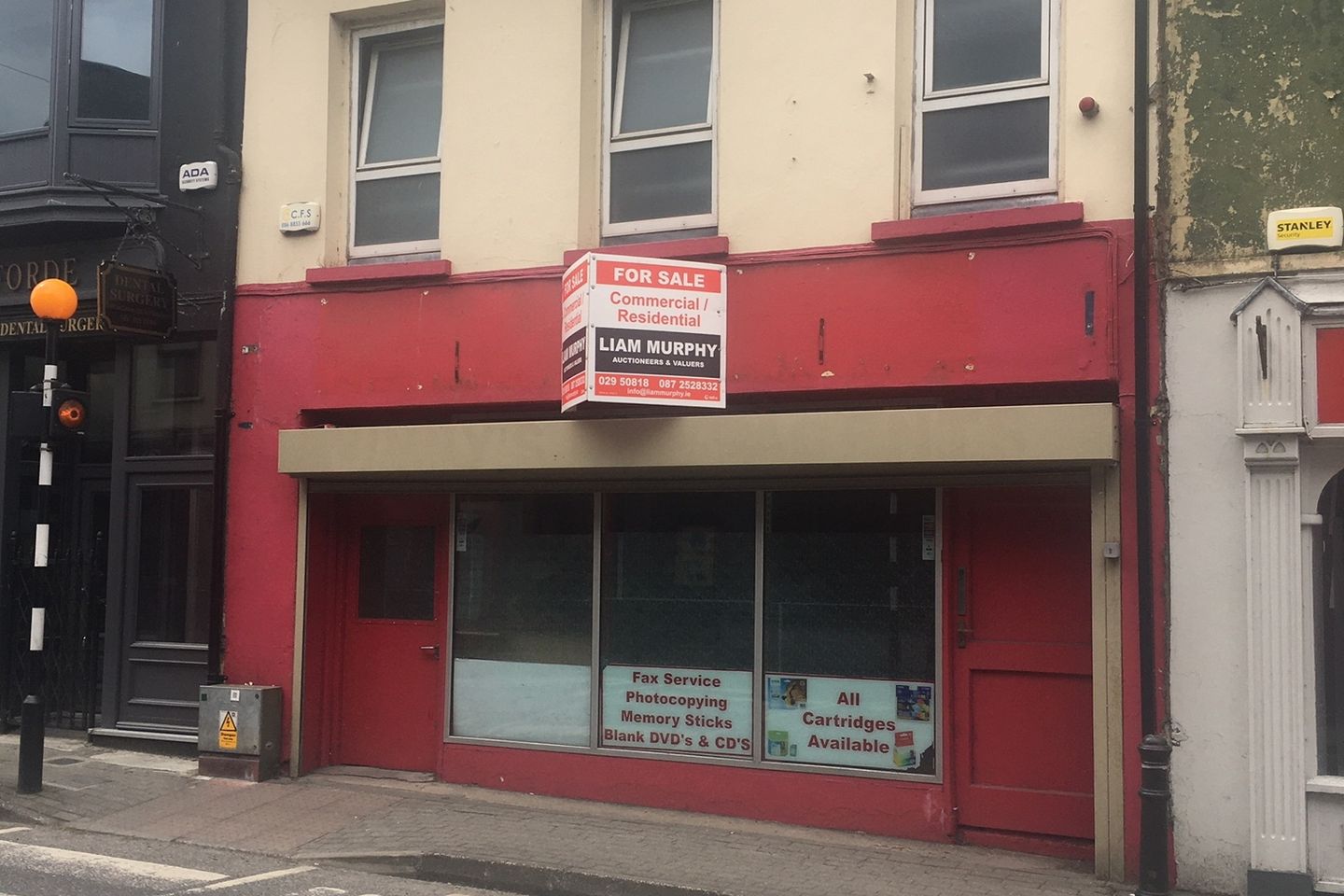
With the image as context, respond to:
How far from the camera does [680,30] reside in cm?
960

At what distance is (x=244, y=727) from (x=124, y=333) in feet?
11.2

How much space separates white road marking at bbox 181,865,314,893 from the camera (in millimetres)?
7160

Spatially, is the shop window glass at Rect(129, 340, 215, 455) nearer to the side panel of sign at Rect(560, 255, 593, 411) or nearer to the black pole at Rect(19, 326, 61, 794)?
the black pole at Rect(19, 326, 61, 794)

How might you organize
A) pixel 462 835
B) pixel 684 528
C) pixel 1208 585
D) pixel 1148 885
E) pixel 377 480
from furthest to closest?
pixel 377 480
pixel 684 528
pixel 462 835
pixel 1208 585
pixel 1148 885

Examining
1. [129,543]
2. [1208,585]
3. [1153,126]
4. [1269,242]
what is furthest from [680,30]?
[129,543]

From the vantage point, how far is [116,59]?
36.9 feet

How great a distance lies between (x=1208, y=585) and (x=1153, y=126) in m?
2.77

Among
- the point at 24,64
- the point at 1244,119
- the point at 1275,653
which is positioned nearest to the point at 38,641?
the point at 24,64

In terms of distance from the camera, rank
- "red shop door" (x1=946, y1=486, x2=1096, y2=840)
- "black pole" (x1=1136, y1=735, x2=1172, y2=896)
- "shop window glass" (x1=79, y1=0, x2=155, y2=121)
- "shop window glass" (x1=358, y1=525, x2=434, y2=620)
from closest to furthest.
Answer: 1. "black pole" (x1=1136, y1=735, x2=1172, y2=896)
2. "red shop door" (x1=946, y1=486, x2=1096, y2=840)
3. "shop window glass" (x1=358, y1=525, x2=434, y2=620)
4. "shop window glass" (x1=79, y1=0, x2=155, y2=121)

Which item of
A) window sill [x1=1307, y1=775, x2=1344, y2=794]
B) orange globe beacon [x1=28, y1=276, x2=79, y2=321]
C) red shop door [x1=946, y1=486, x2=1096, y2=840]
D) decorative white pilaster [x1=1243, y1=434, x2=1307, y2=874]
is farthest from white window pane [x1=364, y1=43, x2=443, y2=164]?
window sill [x1=1307, y1=775, x2=1344, y2=794]

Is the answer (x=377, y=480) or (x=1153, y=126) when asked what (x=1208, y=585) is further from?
(x=377, y=480)

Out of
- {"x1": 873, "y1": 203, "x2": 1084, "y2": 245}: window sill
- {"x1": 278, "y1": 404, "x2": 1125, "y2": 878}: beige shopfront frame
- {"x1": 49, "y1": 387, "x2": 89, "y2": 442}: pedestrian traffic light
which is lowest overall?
{"x1": 278, "y1": 404, "x2": 1125, "y2": 878}: beige shopfront frame

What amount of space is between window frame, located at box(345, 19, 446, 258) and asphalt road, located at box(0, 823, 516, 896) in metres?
4.75

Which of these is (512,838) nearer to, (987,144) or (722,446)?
(722,446)
